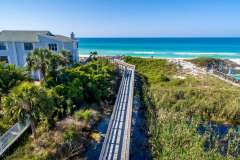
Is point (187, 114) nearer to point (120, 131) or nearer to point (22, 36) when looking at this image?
point (120, 131)

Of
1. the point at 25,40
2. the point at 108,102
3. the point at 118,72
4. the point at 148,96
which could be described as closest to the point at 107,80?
the point at 108,102

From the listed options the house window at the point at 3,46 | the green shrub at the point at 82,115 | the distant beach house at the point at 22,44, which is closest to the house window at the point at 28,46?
the distant beach house at the point at 22,44

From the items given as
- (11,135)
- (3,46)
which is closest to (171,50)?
(3,46)

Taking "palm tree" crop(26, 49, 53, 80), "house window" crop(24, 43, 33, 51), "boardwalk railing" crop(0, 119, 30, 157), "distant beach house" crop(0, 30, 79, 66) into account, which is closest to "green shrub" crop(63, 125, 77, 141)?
"boardwalk railing" crop(0, 119, 30, 157)

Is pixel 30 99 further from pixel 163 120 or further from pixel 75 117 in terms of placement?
pixel 163 120

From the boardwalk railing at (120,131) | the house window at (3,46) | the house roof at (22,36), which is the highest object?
the house roof at (22,36)

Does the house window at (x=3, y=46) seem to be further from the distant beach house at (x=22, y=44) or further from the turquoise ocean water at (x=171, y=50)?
the turquoise ocean water at (x=171, y=50)
